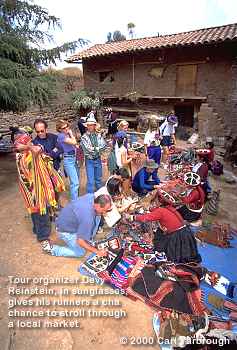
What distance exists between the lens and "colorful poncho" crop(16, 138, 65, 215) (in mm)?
3932

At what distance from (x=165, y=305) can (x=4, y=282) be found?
2067mm

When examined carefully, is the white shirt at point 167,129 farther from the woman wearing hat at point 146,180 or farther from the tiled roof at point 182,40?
the tiled roof at point 182,40

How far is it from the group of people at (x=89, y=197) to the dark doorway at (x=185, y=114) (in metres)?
9.86

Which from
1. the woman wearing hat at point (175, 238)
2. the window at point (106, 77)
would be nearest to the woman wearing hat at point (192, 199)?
the woman wearing hat at point (175, 238)

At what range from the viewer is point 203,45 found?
12602 millimetres

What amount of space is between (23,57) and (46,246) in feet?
15.0

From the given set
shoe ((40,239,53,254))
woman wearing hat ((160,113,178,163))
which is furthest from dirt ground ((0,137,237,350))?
woman wearing hat ((160,113,178,163))

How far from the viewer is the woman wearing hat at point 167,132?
843 centimetres

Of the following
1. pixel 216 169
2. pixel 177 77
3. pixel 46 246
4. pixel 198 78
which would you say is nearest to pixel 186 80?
pixel 177 77

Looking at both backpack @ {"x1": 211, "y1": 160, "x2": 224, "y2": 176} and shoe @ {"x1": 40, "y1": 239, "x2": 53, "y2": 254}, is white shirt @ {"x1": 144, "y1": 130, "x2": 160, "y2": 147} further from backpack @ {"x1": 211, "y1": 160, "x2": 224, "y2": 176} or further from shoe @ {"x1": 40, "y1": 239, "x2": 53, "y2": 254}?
shoe @ {"x1": 40, "y1": 239, "x2": 53, "y2": 254}

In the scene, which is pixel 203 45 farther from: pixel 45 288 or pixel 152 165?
pixel 45 288

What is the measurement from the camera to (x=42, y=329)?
2.88 meters

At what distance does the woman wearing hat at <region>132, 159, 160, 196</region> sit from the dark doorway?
10.3 metres

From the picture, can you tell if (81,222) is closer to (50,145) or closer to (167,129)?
(50,145)
